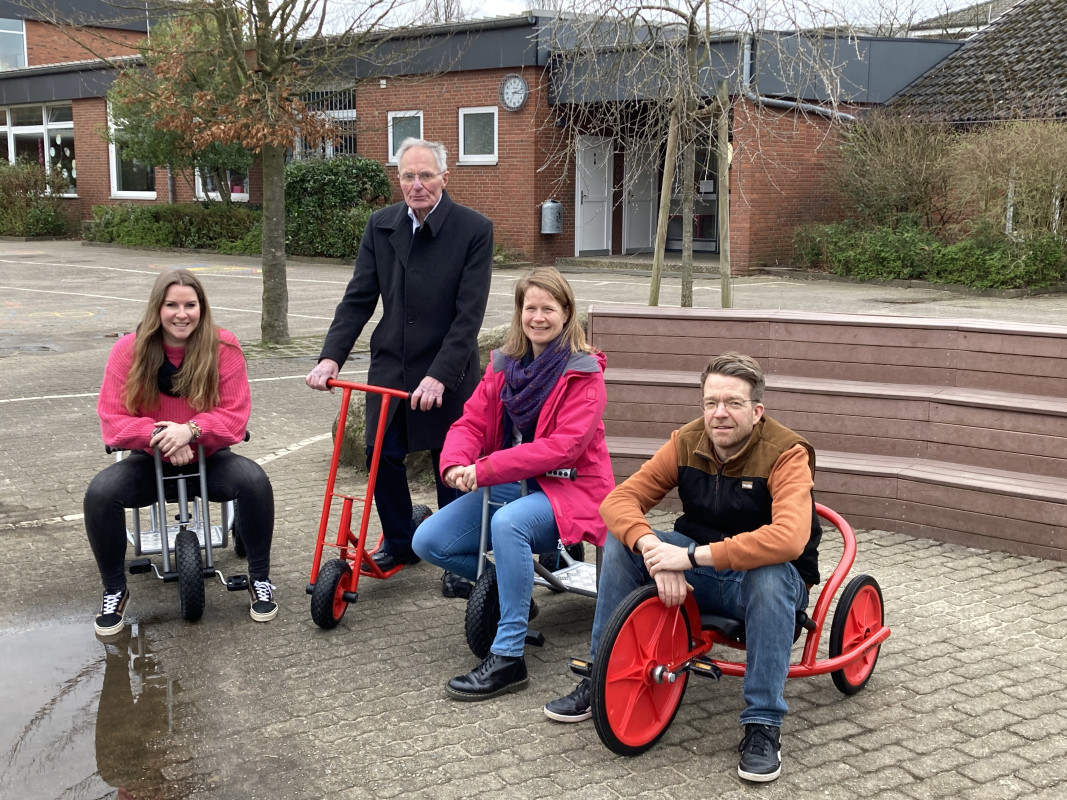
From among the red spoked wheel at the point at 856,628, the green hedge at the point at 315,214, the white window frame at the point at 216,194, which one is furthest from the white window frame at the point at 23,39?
the red spoked wheel at the point at 856,628

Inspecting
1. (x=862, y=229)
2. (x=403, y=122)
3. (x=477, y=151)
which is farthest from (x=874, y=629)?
(x=403, y=122)

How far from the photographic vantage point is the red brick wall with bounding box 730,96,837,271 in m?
20.8

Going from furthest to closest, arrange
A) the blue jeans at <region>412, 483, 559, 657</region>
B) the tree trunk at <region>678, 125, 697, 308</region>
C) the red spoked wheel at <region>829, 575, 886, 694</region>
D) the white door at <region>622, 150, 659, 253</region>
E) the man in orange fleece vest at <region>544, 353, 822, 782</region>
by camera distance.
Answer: the white door at <region>622, 150, 659, 253</region>, the tree trunk at <region>678, 125, 697, 308</region>, the blue jeans at <region>412, 483, 559, 657</region>, the red spoked wheel at <region>829, 575, 886, 694</region>, the man in orange fleece vest at <region>544, 353, 822, 782</region>

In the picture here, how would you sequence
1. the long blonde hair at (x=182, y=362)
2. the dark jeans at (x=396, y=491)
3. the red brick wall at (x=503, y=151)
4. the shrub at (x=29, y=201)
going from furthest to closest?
the shrub at (x=29, y=201), the red brick wall at (x=503, y=151), the dark jeans at (x=396, y=491), the long blonde hair at (x=182, y=362)

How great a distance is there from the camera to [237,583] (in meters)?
4.98

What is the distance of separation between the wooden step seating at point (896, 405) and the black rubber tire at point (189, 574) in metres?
2.49

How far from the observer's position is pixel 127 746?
3.75 meters

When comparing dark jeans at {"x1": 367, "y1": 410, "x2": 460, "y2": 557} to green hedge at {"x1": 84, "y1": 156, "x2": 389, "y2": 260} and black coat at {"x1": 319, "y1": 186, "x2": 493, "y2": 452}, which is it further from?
green hedge at {"x1": 84, "y1": 156, "x2": 389, "y2": 260}

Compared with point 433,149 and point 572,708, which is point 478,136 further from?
point 572,708

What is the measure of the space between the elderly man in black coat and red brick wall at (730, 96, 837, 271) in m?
16.2

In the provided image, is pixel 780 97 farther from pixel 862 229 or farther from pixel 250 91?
pixel 250 91

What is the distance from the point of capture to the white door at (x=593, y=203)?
2397cm

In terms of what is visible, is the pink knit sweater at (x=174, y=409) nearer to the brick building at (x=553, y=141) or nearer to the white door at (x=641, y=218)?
the brick building at (x=553, y=141)

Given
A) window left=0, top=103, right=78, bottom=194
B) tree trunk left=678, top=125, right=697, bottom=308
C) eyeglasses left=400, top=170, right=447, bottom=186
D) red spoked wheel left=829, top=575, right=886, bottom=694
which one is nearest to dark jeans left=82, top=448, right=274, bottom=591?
eyeglasses left=400, top=170, right=447, bottom=186
